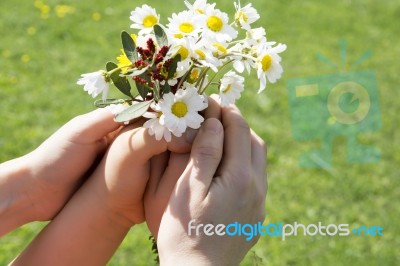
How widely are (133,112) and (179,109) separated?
0.08m

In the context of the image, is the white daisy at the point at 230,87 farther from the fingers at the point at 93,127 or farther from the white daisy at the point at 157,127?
the fingers at the point at 93,127

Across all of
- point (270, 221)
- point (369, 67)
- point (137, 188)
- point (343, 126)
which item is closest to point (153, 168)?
point (137, 188)

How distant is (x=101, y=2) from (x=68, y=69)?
1.05 metres

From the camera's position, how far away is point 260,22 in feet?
14.2

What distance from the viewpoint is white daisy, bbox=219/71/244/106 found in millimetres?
1159

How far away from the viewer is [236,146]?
3.81 feet

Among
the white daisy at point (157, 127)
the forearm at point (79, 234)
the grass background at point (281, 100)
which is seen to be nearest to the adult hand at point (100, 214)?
the forearm at point (79, 234)

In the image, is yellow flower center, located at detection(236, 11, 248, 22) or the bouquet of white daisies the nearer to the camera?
the bouquet of white daisies

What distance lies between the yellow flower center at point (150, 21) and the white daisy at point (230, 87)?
17 cm

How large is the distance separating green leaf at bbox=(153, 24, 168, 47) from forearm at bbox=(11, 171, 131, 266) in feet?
1.31

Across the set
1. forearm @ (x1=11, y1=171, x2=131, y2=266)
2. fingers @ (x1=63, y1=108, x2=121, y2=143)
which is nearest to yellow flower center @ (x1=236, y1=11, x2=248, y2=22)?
fingers @ (x1=63, y1=108, x2=121, y2=143)

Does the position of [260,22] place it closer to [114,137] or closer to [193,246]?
[114,137]

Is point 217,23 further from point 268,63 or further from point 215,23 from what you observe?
point 268,63

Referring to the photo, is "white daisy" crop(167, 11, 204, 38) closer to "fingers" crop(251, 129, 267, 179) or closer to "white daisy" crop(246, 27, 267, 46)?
"white daisy" crop(246, 27, 267, 46)
